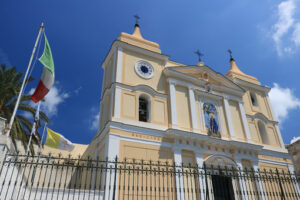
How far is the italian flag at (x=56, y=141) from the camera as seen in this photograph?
56.3 ft

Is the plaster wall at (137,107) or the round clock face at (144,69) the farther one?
the round clock face at (144,69)

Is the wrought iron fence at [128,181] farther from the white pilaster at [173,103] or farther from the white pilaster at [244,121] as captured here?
the white pilaster at [244,121]

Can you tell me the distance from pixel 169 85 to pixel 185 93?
138 centimetres

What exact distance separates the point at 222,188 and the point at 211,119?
4752mm

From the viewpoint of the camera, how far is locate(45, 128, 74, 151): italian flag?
56.3 ft

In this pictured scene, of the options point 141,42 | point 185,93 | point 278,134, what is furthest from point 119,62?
point 278,134

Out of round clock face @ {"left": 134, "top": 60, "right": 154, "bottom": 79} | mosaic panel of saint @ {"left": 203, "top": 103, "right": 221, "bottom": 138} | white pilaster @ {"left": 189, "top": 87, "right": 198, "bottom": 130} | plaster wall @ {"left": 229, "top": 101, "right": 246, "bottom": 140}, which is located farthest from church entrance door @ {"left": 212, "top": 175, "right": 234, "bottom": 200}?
round clock face @ {"left": 134, "top": 60, "right": 154, "bottom": 79}

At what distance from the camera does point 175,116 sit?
16.2m

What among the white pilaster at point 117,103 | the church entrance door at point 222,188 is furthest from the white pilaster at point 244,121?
the white pilaster at point 117,103

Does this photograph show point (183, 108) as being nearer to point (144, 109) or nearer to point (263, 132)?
point (144, 109)

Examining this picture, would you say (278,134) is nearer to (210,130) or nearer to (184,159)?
(210,130)

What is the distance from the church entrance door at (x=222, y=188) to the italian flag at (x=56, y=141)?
10.4 m

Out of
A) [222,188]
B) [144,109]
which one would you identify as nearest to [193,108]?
[144,109]

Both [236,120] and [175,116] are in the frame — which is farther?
[236,120]
